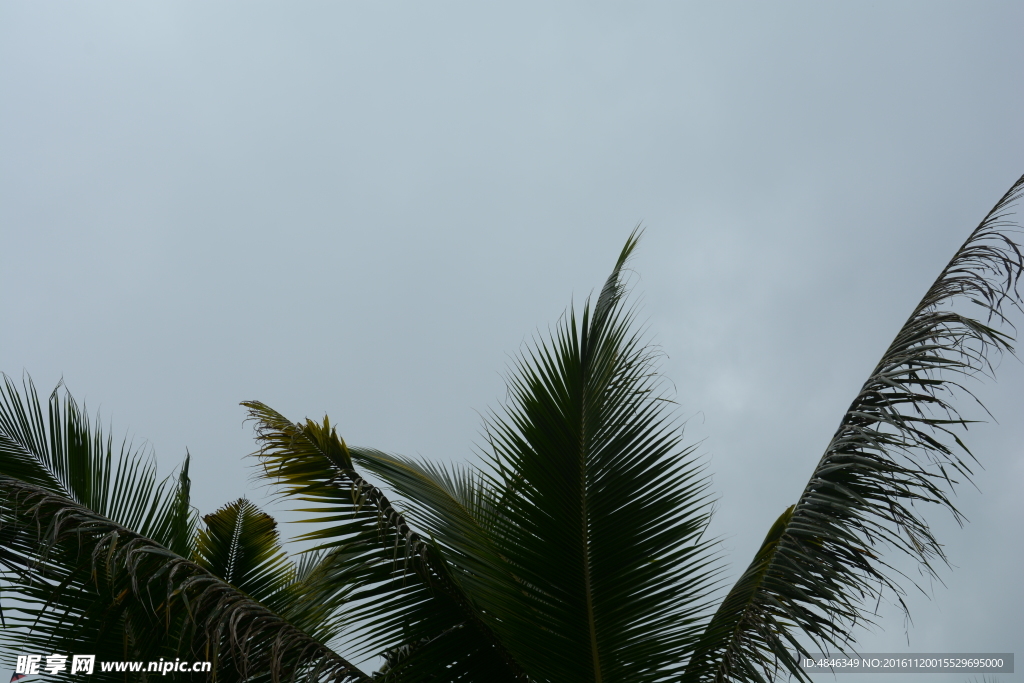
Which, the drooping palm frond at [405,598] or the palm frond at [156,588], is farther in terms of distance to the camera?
the drooping palm frond at [405,598]

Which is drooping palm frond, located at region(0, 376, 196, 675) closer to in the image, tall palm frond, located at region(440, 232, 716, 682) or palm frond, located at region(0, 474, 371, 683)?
palm frond, located at region(0, 474, 371, 683)

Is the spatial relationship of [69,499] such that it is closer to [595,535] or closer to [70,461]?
[70,461]

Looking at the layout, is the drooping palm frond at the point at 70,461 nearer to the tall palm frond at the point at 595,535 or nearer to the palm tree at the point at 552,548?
the palm tree at the point at 552,548

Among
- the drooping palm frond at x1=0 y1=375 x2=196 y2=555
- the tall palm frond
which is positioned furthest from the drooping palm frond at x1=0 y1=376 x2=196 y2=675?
the tall palm frond

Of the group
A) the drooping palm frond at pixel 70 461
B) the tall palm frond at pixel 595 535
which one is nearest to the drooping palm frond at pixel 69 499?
the drooping palm frond at pixel 70 461

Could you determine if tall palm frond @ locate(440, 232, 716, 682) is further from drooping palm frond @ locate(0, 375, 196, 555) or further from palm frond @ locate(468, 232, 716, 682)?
drooping palm frond @ locate(0, 375, 196, 555)

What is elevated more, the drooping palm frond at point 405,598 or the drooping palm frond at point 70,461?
the drooping palm frond at point 70,461

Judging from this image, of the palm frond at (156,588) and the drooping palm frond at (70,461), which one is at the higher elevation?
the drooping palm frond at (70,461)

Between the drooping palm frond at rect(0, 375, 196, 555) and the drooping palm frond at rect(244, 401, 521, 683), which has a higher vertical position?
the drooping palm frond at rect(0, 375, 196, 555)

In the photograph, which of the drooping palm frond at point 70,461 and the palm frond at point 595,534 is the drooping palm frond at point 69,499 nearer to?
the drooping palm frond at point 70,461

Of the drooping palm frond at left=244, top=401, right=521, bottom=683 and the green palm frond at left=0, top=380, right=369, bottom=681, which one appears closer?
the green palm frond at left=0, top=380, right=369, bottom=681

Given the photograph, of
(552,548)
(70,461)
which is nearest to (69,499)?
(70,461)

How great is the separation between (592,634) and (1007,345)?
2183mm

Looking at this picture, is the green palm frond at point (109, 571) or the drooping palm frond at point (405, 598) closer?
the green palm frond at point (109, 571)
